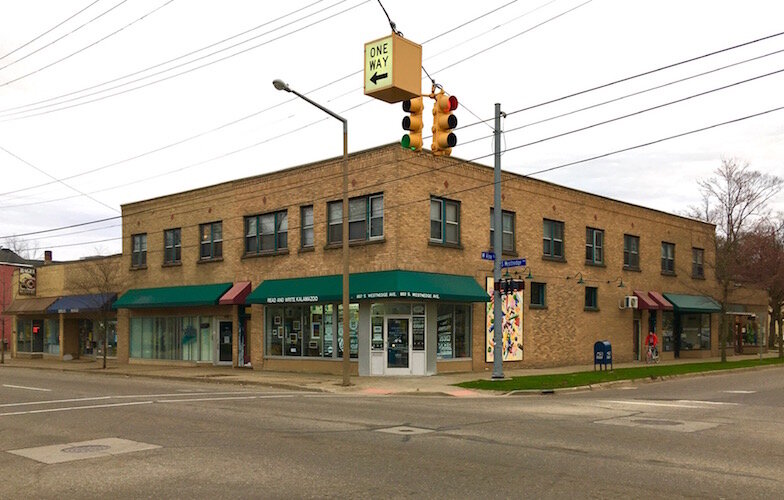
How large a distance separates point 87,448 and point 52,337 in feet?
128

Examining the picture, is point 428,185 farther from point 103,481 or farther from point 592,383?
point 103,481

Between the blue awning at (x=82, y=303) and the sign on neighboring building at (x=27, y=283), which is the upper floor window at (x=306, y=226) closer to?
the blue awning at (x=82, y=303)

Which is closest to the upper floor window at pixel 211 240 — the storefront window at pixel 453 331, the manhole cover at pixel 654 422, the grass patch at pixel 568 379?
the storefront window at pixel 453 331

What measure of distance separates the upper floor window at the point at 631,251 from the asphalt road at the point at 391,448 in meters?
19.9

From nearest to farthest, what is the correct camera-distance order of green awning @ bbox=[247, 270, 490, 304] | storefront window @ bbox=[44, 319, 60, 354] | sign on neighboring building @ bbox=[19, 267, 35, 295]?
1. green awning @ bbox=[247, 270, 490, 304]
2. storefront window @ bbox=[44, 319, 60, 354]
3. sign on neighboring building @ bbox=[19, 267, 35, 295]

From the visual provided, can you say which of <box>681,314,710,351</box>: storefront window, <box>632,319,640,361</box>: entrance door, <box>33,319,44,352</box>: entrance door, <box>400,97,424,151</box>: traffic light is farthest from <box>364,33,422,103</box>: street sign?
<box>33,319,44,352</box>: entrance door

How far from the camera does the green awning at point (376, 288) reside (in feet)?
82.9

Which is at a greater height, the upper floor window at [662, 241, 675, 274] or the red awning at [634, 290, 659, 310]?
the upper floor window at [662, 241, 675, 274]

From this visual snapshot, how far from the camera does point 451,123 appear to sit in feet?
48.3

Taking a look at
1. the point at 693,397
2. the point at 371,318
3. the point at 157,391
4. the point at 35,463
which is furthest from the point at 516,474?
the point at 371,318

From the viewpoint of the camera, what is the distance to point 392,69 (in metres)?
12.9

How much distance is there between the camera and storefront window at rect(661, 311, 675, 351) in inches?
1601

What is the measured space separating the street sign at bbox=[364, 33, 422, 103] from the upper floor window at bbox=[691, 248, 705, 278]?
34.8m

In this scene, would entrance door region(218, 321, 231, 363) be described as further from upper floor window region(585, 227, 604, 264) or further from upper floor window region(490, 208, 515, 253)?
upper floor window region(585, 227, 604, 264)
